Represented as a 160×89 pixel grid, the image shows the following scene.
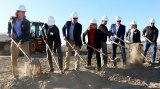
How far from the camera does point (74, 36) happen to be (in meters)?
14.0

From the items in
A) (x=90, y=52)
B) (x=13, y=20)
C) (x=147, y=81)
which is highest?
(x=13, y=20)

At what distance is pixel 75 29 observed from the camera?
13898mm

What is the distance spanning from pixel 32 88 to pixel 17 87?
1.43 ft

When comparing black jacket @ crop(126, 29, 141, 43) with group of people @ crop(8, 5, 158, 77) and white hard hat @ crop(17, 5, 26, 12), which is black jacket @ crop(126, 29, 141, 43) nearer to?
group of people @ crop(8, 5, 158, 77)

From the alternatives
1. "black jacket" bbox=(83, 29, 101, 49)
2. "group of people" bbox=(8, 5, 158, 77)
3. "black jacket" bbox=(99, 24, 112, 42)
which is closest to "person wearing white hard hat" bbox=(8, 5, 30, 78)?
"group of people" bbox=(8, 5, 158, 77)

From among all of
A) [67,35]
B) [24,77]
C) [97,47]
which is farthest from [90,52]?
[24,77]

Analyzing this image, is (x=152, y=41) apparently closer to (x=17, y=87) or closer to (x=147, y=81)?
(x=147, y=81)

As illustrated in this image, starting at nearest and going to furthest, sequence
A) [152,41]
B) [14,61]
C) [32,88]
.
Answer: [32,88] → [14,61] → [152,41]

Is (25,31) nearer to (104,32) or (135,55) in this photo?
(104,32)

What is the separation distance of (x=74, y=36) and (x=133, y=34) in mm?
3526

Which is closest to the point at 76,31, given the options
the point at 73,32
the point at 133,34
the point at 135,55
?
the point at 73,32

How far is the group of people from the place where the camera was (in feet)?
41.3

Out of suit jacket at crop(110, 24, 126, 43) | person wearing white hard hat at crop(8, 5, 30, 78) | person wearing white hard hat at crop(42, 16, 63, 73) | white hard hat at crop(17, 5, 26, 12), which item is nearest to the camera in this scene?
white hard hat at crop(17, 5, 26, 12)

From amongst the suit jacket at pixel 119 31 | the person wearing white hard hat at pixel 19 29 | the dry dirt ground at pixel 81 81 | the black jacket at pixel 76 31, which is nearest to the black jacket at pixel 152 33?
the suit jacket at pixel 119 31
